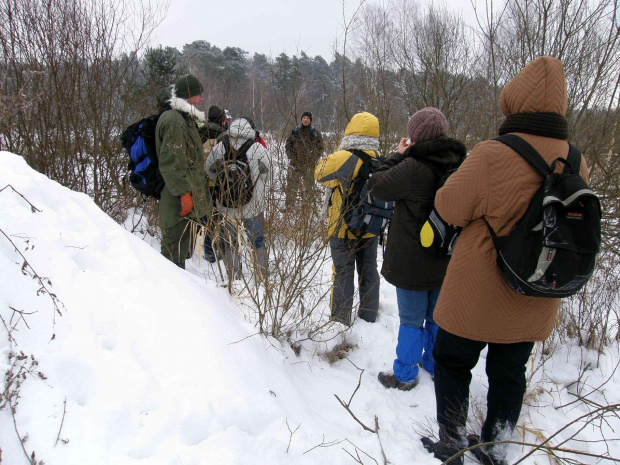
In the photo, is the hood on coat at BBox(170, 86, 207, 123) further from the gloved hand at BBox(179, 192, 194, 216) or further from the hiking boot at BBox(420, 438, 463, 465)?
the hiking boot at BBox(420, 438, 463, 465)

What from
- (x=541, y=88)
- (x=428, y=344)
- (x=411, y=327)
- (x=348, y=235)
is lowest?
(x=428, y=344)

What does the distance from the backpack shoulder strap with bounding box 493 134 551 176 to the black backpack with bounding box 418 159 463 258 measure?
0.51m

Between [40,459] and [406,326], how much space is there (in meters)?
1.87

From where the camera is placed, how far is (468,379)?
5.81ft

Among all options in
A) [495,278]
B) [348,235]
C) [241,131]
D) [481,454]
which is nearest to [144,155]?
[241,131]

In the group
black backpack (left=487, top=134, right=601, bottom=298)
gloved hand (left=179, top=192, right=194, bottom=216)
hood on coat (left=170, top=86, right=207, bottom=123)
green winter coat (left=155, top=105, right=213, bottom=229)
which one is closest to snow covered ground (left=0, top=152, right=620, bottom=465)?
black backpack (left=487, top=134, right=601, bottom=298)

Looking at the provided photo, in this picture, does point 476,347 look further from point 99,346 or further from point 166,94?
point 166,94

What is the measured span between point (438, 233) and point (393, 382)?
3.70 ft

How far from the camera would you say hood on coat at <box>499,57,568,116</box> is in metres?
1.44

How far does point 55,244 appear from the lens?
5.77 ft

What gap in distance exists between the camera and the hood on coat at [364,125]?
2717 millimetres

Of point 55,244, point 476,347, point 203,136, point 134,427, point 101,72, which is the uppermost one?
point 101,72

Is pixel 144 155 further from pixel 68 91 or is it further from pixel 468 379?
pixel 468 379

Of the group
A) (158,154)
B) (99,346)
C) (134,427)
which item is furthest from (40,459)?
(158,154)
